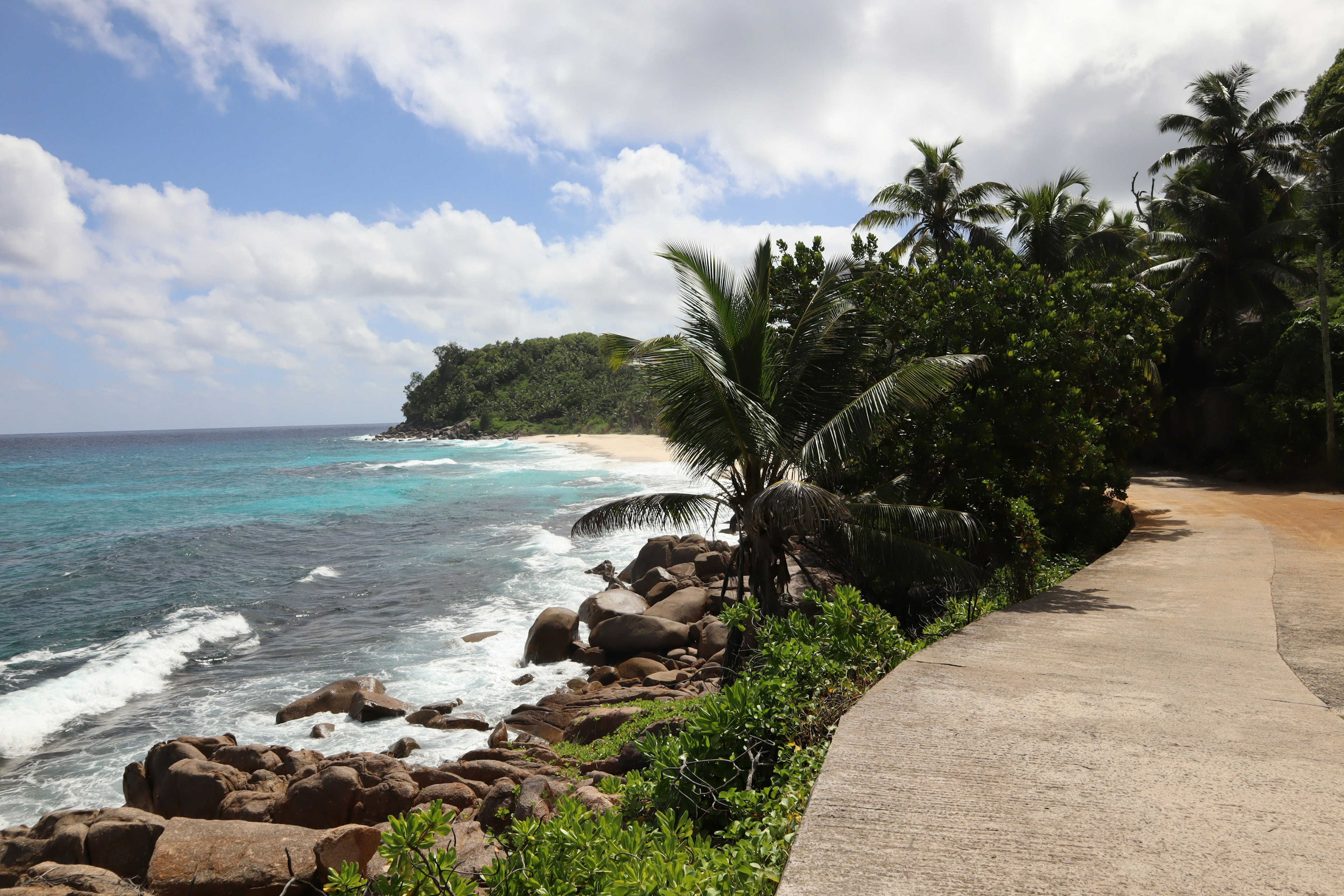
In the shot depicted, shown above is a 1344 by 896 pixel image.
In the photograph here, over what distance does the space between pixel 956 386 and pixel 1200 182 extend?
23.8 meters

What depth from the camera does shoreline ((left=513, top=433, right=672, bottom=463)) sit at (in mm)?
55031

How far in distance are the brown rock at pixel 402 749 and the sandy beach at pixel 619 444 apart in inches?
1386

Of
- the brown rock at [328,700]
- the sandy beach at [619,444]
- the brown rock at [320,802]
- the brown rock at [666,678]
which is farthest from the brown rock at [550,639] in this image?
the sandy beach at [619,444]

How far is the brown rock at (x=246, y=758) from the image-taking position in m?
8.32

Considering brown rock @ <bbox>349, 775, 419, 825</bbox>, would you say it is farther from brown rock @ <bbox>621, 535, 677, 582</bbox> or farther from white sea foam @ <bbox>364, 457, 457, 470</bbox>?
white sea foam @ <bbox>364, 457, 457, 470</bbox>

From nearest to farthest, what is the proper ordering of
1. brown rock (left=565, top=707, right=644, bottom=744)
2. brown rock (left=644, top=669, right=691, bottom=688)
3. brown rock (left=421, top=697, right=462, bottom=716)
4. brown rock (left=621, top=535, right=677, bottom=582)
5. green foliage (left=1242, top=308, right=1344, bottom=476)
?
1. brown rock (left=565, top=707, right=644, bottom=744)
2. brown rock (left=421, top=697, right=462, bottom=716)
3. brown rock (left=644, top=669, right=691, bottom=688)
4. brown rock (left=621, top=535, right=677, bottom=582)
5. green foliage (left=1242, top=308, right=1344, bottom=476)

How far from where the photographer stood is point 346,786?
7051 mm

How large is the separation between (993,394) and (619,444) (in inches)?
2256

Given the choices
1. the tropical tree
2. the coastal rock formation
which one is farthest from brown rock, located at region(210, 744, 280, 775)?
the tropical tree

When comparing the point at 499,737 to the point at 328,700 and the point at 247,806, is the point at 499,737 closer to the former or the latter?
the point at 247,806

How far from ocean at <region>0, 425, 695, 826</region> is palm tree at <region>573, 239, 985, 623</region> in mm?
4556

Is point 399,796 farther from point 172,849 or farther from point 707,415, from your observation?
point 707,415

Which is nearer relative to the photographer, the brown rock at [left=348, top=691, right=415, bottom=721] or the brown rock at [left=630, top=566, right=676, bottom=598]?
the brown rock at [left=348, top=691, right=415, bottom=721]

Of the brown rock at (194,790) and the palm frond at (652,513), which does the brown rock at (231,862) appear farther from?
the palm frond at (652,513)
